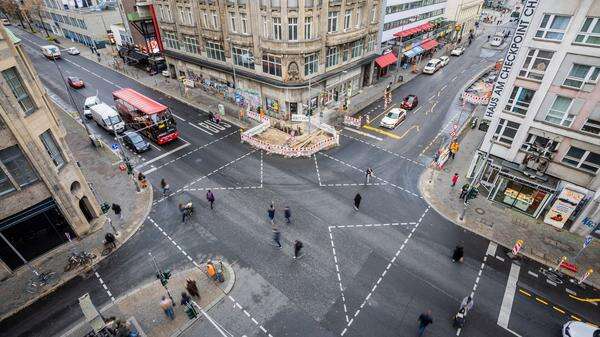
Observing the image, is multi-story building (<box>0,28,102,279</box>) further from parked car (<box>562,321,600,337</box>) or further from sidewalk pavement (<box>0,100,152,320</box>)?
parked car (<box>562,321,600,337</box>)

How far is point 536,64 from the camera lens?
21.2 meters

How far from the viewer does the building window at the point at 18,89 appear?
58.2 feet

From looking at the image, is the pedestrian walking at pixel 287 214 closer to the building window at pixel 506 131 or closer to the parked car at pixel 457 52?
the building window at pixel 506 131

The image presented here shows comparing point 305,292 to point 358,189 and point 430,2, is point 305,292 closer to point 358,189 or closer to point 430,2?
point 358,189

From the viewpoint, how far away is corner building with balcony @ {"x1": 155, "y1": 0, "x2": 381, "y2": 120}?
34.5 metres

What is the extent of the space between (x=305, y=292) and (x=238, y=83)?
3211cm

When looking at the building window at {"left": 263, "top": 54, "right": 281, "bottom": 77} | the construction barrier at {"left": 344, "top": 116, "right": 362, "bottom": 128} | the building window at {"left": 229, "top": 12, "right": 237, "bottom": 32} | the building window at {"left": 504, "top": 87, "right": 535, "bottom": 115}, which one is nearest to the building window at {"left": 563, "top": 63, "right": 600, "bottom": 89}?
the building window at {"left": 504, "top": 87, "right": 535, "bottom": 115}

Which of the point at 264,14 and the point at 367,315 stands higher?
the point at 264,14

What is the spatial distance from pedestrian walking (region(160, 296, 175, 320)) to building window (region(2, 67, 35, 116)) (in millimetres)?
14572

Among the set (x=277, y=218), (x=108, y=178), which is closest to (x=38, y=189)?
(x=108, y=178)

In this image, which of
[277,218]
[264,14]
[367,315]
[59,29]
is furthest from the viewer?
[59,29]

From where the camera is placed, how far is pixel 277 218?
2400 cm

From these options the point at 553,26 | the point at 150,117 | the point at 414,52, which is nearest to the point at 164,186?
the point at 150,117

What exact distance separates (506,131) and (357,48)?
85.3 ft
